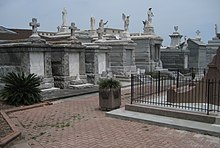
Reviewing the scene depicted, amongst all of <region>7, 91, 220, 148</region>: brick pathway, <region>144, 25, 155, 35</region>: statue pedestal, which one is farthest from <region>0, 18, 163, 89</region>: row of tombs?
<region>144, 25, 155, 35</region>: statue pedestal

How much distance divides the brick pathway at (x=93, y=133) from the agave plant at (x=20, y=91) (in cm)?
126

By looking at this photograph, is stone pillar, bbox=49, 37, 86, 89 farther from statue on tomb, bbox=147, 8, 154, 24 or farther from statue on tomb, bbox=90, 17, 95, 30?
statue on tomb, bbox=90, 17, 95, 30

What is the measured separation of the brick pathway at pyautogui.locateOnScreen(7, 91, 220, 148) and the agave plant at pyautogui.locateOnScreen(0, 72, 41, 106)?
1.26 metres

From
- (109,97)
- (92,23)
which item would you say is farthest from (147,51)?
(109,97)

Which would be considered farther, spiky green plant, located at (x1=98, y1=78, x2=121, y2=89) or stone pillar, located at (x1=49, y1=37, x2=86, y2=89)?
stone pillar, located at (x1=49, y1=37, x2=86, y2=89)

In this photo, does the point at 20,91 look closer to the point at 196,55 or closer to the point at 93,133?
the point at 93,133

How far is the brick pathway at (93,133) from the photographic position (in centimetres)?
618

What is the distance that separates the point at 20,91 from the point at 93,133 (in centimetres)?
512

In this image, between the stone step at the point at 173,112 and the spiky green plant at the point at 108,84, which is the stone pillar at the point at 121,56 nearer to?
the spiky green plant at the point at 108,84

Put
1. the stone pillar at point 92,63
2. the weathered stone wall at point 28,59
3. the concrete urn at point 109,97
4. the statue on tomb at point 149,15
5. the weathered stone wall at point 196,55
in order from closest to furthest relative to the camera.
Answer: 1. the concrete urn at point 109,97
2. the weathered stone wall at point 28,59
3. the stone pillar at point 92,63
4. the statue on tomb at point 149,15
5. the weathered stone wall at point 196,55

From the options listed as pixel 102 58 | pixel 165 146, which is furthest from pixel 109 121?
pixel 102 58

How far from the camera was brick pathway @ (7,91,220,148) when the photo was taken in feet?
20.3

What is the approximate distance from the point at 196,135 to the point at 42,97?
7215 mm

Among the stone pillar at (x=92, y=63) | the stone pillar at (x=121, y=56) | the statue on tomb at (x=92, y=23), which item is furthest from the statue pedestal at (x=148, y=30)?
the stone pillar at (x=92, y=63)
